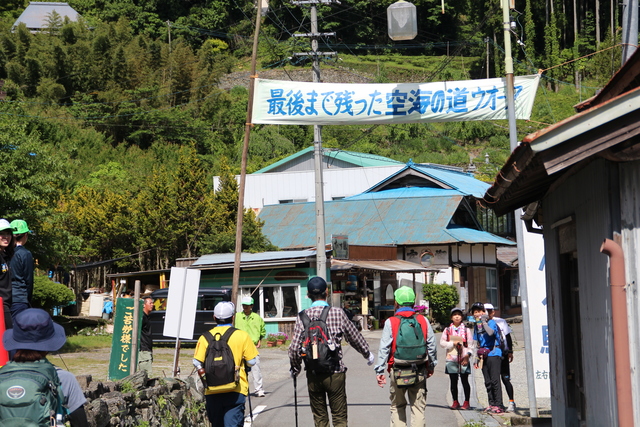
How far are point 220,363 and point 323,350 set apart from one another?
1041 millimetres

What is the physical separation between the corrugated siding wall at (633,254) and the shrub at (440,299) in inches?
1078

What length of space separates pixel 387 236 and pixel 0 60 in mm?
41395

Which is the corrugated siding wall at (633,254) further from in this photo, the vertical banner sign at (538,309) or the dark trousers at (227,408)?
the vertical banner sign at (538,309)

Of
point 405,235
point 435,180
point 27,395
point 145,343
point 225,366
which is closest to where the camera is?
point 27,395

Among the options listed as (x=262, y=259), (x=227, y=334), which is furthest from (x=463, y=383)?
(x=262, y=259)

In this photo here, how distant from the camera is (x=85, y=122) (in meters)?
58.1

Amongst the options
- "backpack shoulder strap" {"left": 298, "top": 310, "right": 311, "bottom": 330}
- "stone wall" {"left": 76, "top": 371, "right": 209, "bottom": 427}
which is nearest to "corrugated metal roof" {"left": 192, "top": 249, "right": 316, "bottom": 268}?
"stone wall" {"left": 76, "top": 371, "right": 209, "bottom": 427}

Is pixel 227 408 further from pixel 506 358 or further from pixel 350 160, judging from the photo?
pixel 350 160

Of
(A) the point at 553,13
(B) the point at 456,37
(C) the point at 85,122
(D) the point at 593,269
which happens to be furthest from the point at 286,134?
(D) the point at 593,269

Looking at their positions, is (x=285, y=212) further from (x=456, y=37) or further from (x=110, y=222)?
(x=456, y=37)

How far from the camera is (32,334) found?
4508 millimetres

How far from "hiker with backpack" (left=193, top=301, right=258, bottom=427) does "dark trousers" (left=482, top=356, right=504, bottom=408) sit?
5394 millimetres

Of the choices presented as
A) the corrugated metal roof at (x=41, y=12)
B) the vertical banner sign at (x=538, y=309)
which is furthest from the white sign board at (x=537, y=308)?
the corrugated metal roof at (x=41, y=12)

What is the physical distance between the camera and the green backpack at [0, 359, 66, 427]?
14.1ft
